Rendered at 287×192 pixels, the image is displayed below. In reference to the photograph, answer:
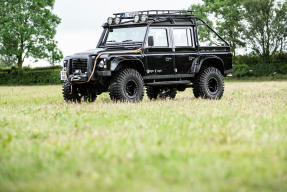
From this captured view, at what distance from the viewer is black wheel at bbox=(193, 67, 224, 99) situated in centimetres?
1436

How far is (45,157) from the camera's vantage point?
5418 millimetres

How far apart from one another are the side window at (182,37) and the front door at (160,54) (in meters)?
0.31

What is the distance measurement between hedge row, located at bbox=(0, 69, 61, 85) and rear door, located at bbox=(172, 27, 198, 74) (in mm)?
28122

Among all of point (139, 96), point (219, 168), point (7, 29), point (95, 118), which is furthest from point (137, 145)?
Answer: point (7, 29)

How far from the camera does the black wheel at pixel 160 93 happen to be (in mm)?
15469

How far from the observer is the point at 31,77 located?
4309 centimetres

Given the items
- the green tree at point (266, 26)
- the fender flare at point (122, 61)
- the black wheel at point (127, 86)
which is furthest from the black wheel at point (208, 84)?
the green tree at point (266, 26)

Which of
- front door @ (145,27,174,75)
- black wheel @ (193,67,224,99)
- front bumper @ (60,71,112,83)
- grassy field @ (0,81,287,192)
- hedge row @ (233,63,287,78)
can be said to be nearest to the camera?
grassy field @ (0,81,287,192)

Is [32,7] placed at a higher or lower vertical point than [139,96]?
higher

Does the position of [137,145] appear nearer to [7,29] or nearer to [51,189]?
[51,189]

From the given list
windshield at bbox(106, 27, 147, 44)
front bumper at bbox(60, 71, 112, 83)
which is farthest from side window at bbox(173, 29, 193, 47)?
front bumper at bbox(60, 71, 112, 83)

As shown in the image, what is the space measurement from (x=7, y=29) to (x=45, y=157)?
4247 centimetres

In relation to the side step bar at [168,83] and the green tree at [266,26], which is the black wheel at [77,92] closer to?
the side step bar at [168,83]

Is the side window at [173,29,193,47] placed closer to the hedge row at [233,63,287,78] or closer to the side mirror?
the side mirror
